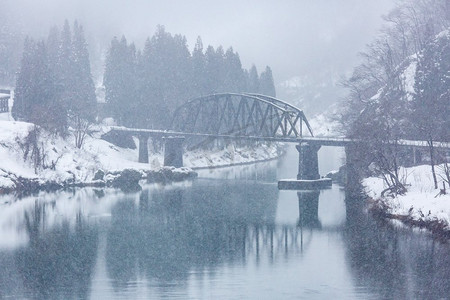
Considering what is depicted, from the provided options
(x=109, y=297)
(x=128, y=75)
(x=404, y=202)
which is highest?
(x=128, y=75)

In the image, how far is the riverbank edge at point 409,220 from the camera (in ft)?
140

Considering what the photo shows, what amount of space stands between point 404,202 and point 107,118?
222ft

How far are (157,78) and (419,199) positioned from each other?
66.4 m

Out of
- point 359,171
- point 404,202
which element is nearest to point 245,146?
point 359,171

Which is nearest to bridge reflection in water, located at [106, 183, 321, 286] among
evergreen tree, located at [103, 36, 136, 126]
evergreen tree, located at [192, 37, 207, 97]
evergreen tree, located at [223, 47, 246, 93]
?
evergreen tree, located at [103, 36, 136, 126]

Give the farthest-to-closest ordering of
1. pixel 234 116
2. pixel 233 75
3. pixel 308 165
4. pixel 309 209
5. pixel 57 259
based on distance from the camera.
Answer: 1. pixel 233 75
2. pixel 234 116
3. pixel 308 165
4. pixel 309 209
5. pixel 57 259

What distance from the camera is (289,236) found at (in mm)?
47469

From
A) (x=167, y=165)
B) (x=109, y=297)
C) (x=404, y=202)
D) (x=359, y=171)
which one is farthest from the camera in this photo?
(x=167, y=165)

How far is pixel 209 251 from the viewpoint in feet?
136

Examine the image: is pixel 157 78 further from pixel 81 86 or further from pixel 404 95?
pixel 404 95

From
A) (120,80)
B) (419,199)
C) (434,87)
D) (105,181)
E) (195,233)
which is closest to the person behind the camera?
(195,233)

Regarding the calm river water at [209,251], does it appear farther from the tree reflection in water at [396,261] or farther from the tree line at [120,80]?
the tree line at [120,80]

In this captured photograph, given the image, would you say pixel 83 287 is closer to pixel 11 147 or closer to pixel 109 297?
pixel 109 297

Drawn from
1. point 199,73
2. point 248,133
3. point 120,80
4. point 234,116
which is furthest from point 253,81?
point 234,116
